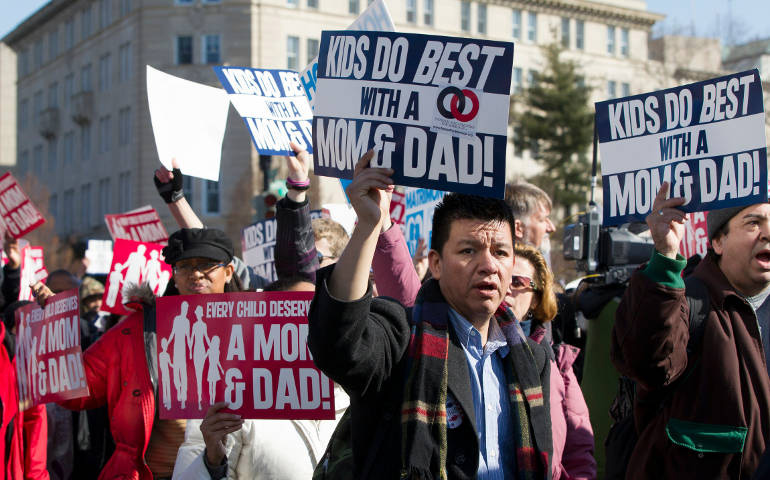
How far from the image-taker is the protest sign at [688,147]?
13.7 feet

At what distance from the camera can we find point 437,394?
3.40 metres

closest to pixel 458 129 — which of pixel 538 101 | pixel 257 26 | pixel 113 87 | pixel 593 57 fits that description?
pixel 538 101

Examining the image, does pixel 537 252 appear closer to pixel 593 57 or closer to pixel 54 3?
pixel 593 57

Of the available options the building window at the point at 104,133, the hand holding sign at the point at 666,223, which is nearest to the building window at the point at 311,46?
the building window at the point at 104,133

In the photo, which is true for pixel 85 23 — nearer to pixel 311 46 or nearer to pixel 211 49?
pixel 211 49

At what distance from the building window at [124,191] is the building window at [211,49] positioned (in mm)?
7673

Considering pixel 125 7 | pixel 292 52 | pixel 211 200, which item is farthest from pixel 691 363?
pixel 125 7

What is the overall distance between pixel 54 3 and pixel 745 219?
68963mm

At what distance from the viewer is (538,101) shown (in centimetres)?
5128

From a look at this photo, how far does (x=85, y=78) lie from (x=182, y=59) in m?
10.8

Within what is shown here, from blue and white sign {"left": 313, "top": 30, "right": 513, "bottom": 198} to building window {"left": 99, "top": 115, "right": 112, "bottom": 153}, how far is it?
5888cm

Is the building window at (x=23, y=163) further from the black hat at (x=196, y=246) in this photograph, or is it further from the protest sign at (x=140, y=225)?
the black hat at (x=196, y=246)

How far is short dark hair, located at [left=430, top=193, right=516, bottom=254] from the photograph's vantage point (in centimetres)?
369

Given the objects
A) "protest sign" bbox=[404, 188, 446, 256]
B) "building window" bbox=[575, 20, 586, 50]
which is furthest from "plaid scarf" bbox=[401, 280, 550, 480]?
"building window" bbox=[575, 20, 586, 50]
